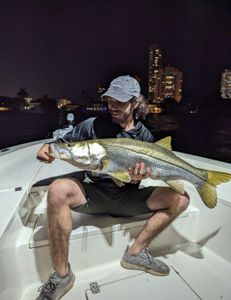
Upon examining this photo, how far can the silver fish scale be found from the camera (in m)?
1.54

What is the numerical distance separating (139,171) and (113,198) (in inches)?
16.2

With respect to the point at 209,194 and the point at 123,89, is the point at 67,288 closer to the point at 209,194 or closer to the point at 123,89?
the point at 209,194

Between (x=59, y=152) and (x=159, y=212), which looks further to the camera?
(x=159, y=212)

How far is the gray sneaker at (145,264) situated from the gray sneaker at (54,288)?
0.48m

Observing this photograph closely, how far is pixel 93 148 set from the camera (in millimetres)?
1495

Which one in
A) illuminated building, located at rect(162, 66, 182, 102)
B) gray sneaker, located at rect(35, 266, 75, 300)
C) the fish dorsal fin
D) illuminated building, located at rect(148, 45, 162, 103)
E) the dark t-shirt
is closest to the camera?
gray sneaker, located at rect(35, 266, 75, 300)

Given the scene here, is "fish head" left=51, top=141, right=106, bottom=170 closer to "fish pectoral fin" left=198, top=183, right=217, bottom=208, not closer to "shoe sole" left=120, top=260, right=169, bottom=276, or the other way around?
"fish pectoral fin" left=198, top=183, right=217, bottom=208

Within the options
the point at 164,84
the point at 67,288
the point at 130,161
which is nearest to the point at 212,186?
the point at 130,161

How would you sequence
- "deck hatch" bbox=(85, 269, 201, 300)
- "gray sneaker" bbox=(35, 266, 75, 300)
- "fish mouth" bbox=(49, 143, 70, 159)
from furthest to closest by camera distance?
"deck hatch" bbox=(85, 269, 201, 300) → "gray sneaker" bbox=(35, 266, 75, 300) → "fish mouth" bbox=(49, 143, 70, 159)

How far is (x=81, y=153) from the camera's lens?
4.80ft

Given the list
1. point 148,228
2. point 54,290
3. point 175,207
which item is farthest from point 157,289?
point 54,290

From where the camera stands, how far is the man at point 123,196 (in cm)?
164

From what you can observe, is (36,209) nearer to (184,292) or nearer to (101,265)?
(101,265)

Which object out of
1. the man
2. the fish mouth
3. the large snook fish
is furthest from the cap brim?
the fish mouth
